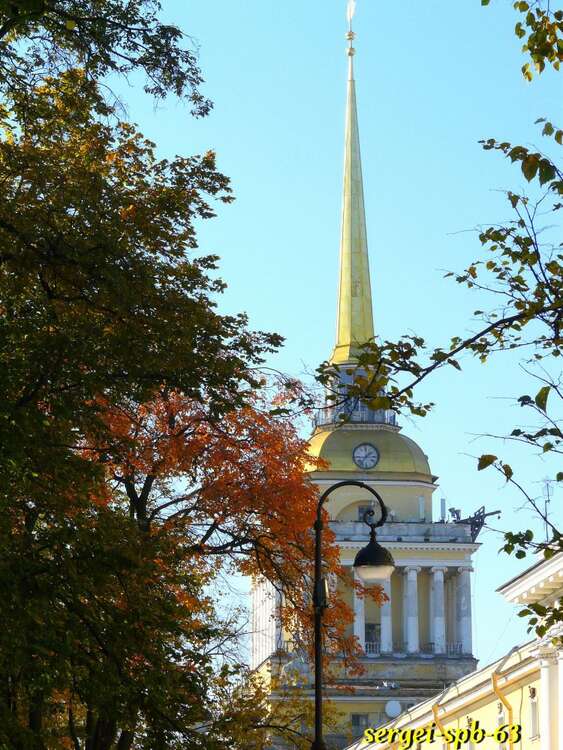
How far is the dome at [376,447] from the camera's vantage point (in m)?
97.1

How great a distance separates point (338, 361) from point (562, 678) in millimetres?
66903

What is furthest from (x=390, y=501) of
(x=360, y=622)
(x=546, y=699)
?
(x=546, y=699)

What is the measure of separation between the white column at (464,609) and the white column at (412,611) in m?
2.50

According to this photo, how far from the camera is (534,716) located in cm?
4000

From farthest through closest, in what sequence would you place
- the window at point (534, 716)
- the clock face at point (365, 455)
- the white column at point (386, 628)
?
the clock face at point (365, 455), the white column at point (386, 628), the window at point (534, 716)

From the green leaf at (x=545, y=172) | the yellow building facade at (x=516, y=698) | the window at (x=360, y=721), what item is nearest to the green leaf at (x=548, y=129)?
the green leaf at (x=545, y=172)

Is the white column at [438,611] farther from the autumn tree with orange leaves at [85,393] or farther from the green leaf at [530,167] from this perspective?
the green leaf at [530,167]

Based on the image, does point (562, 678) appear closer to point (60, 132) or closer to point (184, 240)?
point (184, 240)

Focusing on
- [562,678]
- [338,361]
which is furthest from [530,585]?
[338,361]

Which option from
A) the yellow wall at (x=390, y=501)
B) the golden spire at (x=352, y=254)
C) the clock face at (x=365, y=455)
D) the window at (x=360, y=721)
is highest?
the golden spire at (x=352, y=254)

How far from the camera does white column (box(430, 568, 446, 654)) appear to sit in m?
96.2

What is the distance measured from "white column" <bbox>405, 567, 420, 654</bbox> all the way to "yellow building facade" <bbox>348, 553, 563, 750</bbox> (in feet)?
151

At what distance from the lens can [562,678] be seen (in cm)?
3819

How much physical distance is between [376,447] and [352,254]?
1762 cm
